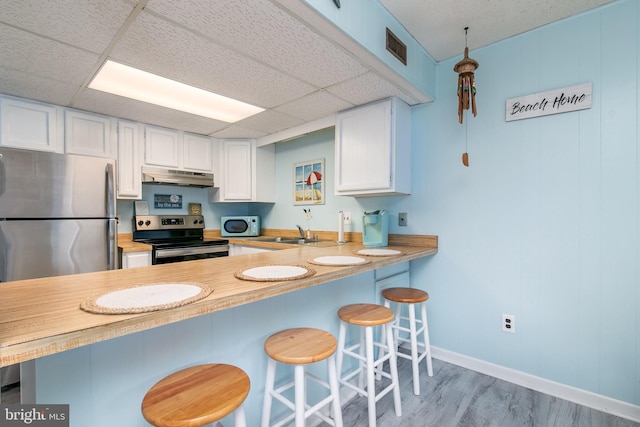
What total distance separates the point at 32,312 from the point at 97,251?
1757 millimetres

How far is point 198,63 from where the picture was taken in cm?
172

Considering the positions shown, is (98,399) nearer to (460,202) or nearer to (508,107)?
(460,202)


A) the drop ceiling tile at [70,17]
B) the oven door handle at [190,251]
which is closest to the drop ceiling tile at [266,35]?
the drop ceiling tile at [70,17]

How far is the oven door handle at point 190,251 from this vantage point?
2611 millimetres

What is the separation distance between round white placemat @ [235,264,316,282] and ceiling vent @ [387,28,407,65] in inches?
57.4

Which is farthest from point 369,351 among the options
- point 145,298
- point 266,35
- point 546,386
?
point 266,35

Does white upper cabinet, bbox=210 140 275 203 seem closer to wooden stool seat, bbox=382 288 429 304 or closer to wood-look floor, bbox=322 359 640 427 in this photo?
wooden stool seat, bbox=382 288 429 304

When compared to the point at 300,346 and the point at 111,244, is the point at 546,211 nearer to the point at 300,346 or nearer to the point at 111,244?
the point at 300,346

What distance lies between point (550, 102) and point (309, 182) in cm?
218

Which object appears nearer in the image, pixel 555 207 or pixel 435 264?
pixel 555 207

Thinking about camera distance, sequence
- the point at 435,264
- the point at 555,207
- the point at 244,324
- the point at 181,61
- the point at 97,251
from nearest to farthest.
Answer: the point at 244,324 < the point at 181,61 < the point at 555,207 < the point at 97,251 < the point at 435,264

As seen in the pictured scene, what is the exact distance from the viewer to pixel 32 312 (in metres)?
0.74

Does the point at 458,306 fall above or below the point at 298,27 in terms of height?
→ below

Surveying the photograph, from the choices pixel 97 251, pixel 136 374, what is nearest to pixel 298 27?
pixel 136 374
